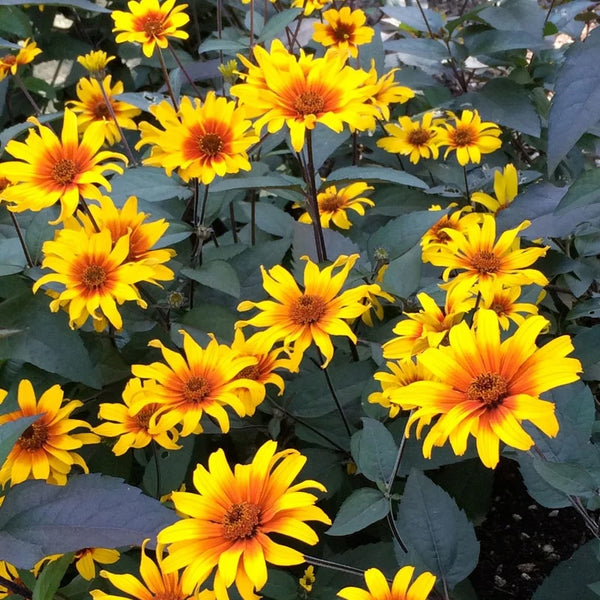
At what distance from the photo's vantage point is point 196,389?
88 cm

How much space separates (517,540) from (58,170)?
91cm

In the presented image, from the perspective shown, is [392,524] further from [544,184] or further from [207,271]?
[544,184]

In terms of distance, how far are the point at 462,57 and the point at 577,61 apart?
84 cm

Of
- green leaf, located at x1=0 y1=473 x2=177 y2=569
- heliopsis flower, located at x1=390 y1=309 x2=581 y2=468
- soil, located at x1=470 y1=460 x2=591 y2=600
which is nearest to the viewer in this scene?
heliopsis flower, located at x1=390 y1=309 x2=581 y2=468

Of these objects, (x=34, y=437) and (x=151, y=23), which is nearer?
(x=34, y=437)

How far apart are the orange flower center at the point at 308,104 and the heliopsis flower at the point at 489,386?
0.38 meters

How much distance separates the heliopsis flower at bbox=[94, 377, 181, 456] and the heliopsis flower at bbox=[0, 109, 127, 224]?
245 mm

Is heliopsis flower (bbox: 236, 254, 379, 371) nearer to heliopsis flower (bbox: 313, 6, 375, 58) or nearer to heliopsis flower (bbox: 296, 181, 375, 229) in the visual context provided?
heliopsis flower (bbox: 296, 181, 375, 229)

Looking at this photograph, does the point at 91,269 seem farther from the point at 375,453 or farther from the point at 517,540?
the point at 517,540

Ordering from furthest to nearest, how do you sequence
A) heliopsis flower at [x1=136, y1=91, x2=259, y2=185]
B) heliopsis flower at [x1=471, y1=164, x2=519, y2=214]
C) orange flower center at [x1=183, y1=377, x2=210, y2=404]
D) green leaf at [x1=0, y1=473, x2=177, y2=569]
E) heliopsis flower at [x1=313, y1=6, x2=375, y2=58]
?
heliopsis flower at [x1=313, y1=6, x2=375, y2=58] < heliopsis flower at [x1=471, y1=164, x2=519, y2=214] < heliopsis flower at [x1=136, y1=91, x2=259, y2=185] < orange flower center at [x1=183, y1=377, x2=210, y2=404] < green leaf at [x1=0, y1=473, x2=177, y2=569]

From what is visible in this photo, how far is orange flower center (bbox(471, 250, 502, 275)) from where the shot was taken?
954 mm

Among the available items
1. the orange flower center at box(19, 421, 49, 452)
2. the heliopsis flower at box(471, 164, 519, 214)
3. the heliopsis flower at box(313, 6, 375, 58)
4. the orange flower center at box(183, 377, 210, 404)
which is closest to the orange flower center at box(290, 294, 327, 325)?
the orange flower center at box(183, 377, 210, 404)

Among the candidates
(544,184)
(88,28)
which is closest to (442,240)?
(544,184)

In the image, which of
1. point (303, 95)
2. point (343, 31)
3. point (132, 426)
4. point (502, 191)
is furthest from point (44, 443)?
point (343, 31)
